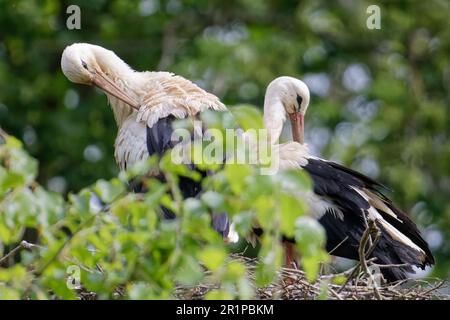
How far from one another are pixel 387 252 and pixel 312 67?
28.8 ft

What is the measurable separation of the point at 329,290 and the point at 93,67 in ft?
10.8

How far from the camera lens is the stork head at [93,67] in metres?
8.49

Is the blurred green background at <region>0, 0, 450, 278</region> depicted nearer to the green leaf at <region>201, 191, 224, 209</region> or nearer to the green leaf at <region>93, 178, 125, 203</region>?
the green leaf at <region>93, 178, 125, 203</region>

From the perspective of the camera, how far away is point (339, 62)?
55.6 ft

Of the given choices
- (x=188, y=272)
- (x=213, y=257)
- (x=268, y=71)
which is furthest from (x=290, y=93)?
(x=268, y=71)

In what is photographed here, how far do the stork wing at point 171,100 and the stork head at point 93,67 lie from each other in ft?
0.64

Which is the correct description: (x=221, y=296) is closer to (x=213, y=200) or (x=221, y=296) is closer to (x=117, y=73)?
(x=213, y=200)

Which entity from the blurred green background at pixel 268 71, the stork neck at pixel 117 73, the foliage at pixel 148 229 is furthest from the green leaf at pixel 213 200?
the blurred green background at pixel 268 71

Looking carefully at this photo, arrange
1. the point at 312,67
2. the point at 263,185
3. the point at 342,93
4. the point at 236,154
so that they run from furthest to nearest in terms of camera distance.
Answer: the point at 342,93 → the point at 312,67 → the point at 236,154 → the point at 263,185

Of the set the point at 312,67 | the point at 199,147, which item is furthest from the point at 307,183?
the point at 312,67

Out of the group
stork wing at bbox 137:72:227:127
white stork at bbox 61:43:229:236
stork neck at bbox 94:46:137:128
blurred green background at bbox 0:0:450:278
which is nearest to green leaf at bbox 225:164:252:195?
white stork at bbox 61:43:229:236

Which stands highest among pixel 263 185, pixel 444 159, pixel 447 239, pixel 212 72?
pixel 212 72

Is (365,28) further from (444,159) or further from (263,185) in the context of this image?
(263,185)

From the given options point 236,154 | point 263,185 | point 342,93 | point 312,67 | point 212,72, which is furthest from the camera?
point 342,93
